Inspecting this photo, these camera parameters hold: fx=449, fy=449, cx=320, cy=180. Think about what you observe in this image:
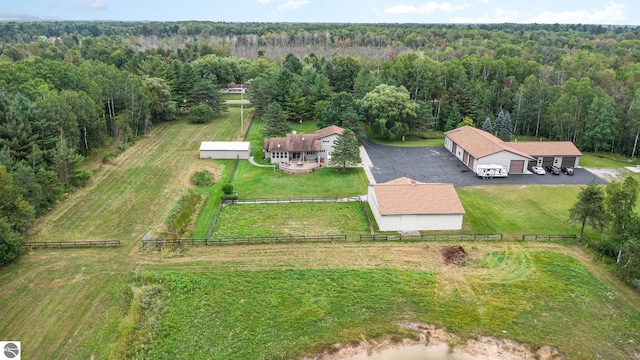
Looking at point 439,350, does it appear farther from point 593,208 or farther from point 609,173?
point 609,173

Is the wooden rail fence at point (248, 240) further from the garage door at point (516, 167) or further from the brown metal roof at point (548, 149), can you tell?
the brown metal roof at point (548, 149)

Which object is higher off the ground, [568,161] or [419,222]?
[568,161]

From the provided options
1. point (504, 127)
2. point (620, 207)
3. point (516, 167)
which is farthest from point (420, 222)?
point (504, 127)

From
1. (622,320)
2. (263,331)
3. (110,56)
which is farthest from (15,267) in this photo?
(110,56)

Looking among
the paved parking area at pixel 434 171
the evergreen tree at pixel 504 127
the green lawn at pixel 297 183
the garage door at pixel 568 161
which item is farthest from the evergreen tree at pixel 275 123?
the garage door at pixel 568 161

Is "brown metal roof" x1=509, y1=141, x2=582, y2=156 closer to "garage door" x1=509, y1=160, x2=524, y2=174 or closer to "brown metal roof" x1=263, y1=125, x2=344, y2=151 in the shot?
"garage door" x1=509, y1=160, x2=524, y2=174

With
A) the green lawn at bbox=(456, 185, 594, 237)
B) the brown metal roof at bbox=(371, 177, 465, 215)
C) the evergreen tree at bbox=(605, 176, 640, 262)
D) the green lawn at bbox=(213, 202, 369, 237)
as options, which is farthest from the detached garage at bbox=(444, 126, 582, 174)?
the evergreen tree at bbox=(605, 176, 640, 262)

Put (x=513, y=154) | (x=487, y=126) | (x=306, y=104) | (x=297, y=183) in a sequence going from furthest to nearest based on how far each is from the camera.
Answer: (x=306, y=104), (x=487, y=126), (x=513, y=154), (x=297, y=183)

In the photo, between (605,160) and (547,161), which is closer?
(547,161)

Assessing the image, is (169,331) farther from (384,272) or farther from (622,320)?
(622,320)
